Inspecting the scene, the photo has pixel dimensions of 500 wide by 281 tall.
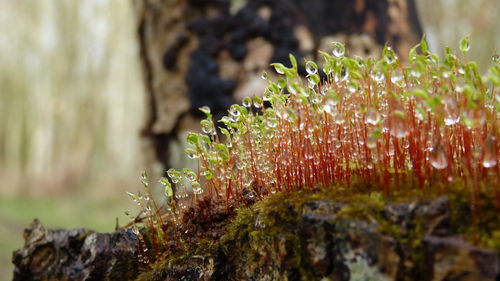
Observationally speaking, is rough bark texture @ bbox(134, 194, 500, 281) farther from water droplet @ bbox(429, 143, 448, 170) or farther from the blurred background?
the blurred background

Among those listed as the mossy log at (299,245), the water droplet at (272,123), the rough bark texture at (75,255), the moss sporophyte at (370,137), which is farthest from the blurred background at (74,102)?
the water droplet at (272,123)

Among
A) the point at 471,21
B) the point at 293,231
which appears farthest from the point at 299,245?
the point at 471,21

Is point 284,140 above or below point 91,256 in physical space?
above

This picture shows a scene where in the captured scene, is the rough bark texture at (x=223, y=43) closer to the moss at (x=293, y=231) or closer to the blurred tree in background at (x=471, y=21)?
the moss at (x=293, y=231)

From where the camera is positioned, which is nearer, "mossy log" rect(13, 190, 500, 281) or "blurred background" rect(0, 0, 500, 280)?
"mossy log" rect(13, 190, 500, 281)

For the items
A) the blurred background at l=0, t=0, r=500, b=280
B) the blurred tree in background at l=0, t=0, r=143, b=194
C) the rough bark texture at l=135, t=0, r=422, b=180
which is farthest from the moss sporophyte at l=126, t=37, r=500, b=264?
the blurred tree in background at l=0, t=0, r=143, b=194

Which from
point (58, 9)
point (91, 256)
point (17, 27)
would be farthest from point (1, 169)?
point (91, 256)

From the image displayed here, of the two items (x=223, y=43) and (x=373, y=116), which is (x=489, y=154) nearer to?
(x=373, y=116)

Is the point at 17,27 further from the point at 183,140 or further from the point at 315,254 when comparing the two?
the point at 315,254
